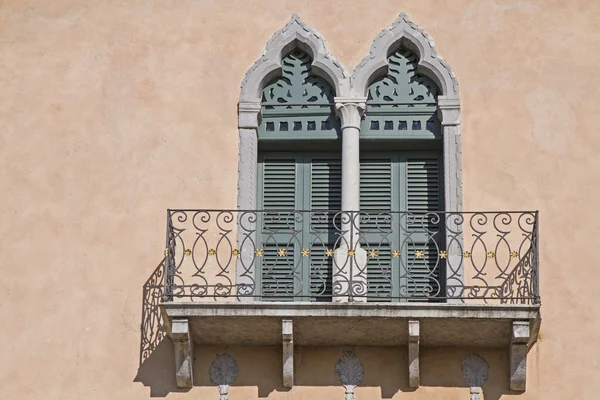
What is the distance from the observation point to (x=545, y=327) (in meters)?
14.8

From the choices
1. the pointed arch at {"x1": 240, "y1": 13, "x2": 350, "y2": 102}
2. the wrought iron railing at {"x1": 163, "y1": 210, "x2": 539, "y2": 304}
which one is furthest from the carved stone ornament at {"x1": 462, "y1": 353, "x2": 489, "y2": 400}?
the pointed arch at {"x1": 240, "y1": 13, "x2": 350, "y2": 102}

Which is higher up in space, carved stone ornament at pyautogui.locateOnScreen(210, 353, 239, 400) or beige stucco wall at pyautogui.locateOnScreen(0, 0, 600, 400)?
beige stucco wall at pyautogui.locateOnScreen(0, 0, 600, 400)

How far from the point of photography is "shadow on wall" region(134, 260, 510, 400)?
14664mm

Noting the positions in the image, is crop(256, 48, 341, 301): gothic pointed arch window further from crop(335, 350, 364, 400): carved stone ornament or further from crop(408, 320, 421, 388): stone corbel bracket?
crop(408, 320, 421, 388): stone corbel bracket

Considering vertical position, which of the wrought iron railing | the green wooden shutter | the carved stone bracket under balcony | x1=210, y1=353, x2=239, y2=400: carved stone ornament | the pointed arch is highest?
the pointed arch

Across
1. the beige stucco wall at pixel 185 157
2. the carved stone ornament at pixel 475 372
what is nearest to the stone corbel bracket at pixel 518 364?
the beige stucco wall at pixel 185 157

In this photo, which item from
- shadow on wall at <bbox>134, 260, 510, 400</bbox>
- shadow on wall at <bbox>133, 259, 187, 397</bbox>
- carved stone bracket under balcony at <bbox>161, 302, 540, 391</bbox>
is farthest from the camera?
shadow on wall at <bbox>133, 259, 187, 397</bbox>

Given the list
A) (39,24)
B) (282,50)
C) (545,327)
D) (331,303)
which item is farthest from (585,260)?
(39,24)

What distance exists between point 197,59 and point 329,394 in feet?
11.9

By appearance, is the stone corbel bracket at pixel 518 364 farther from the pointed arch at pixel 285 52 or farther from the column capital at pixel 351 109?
the pointed arch at pixel 285 52

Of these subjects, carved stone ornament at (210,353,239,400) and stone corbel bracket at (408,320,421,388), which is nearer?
stone corbel bracket at (408,320,421,388)

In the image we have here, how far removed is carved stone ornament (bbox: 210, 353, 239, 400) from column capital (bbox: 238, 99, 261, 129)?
2.29 m

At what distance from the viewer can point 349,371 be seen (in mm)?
14727

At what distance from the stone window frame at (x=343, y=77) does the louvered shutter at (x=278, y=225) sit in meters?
0.20
